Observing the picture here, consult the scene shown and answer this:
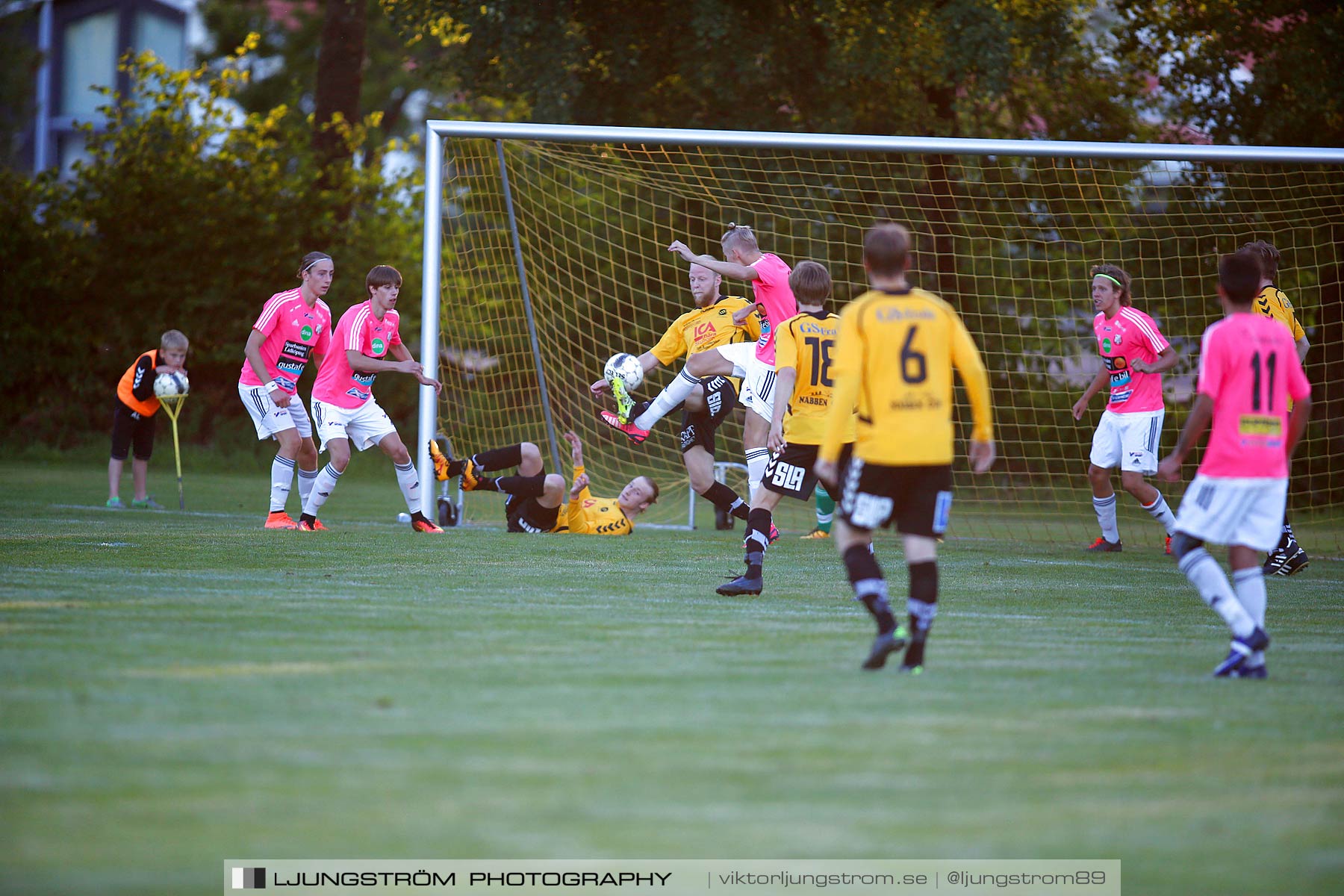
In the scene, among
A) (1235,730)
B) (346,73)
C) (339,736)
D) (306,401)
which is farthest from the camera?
(346,73)

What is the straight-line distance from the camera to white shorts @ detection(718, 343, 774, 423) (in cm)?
961

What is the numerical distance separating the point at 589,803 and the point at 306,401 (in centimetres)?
1765

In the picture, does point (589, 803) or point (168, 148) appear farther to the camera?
point (168, 148)

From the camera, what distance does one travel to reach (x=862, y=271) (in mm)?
18484

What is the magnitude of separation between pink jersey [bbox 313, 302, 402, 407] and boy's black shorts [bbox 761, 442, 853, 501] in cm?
437

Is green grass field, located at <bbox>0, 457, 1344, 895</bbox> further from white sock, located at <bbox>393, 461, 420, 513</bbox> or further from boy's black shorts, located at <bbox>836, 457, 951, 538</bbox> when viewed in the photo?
white sock, located at <bbox>393, 461, 420, 513</bbox>

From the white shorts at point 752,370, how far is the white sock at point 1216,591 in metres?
4.61

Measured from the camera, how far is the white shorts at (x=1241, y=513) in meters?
5.03

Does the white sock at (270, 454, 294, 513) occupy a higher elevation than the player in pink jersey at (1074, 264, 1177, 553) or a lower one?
lower

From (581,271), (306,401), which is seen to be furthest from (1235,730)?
(306,401)

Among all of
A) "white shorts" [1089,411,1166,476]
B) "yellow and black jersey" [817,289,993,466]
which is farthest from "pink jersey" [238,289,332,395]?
"yellow and black jersey" [817,289,993,466]

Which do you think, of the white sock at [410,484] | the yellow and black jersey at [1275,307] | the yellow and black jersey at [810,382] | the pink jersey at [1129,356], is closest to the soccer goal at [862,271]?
the white sock at [410,484]

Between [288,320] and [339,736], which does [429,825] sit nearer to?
[339,736]

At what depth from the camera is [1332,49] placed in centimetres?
1680
